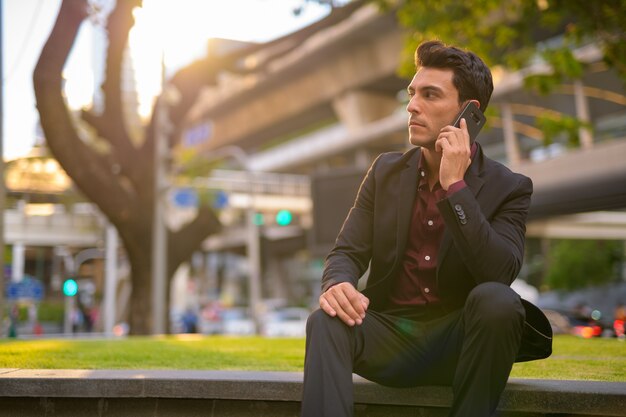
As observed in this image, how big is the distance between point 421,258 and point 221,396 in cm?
108

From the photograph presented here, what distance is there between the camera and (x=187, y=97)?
56.1 feet

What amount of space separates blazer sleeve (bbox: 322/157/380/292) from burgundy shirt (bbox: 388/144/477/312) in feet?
0.59

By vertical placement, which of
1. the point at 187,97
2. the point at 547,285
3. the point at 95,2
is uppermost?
the point at 95,2

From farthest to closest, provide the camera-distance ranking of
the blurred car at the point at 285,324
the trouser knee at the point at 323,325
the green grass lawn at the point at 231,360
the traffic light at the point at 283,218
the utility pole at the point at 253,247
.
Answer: the blurred car at the point at 285,324, the traffic light at the point at 283,218, the utility pole at the point at 253,247, the green grass lawn at the point at 231,360, the trouser knee at the point at 323,325

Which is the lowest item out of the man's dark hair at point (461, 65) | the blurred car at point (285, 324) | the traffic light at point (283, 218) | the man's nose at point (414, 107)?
the blurred car at point (285, 324)

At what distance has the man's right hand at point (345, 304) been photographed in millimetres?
3045

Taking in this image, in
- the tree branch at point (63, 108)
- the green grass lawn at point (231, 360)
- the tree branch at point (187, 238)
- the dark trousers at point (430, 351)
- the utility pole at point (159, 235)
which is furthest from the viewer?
the tree branch at point (187, 238)

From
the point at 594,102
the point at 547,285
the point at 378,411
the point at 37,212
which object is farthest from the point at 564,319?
the point at 37,212

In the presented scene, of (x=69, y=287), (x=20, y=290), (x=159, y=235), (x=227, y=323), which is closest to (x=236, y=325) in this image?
(x=227, y=323)

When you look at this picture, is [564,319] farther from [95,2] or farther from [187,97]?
[95,2]

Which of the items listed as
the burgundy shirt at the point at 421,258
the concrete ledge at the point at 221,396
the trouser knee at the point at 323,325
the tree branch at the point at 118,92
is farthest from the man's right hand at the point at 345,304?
the tree branch at the point at 118,92

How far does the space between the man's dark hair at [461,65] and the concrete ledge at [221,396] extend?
1.20m

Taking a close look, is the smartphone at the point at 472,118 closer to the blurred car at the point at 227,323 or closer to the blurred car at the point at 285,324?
the blurred car at the point at 285,324

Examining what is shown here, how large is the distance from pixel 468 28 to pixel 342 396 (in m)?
11.0
